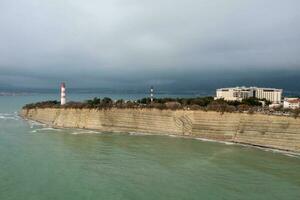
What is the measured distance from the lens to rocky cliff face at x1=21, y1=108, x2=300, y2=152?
43344mm

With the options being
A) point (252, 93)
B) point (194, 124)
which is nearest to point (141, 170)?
point (194, 124)

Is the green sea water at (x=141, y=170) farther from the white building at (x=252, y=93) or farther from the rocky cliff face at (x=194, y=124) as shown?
the white building at (x=252, y=93)

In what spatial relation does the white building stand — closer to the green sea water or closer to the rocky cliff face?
the rocky cliff face

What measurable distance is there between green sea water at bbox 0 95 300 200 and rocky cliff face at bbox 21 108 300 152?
307 centimetres

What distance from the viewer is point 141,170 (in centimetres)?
3078

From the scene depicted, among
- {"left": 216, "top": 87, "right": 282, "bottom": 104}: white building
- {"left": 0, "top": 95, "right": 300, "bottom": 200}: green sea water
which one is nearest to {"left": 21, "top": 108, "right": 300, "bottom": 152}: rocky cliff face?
{"left": 0, "top": 95, "right": 300, "bottom": 200}: green sea water

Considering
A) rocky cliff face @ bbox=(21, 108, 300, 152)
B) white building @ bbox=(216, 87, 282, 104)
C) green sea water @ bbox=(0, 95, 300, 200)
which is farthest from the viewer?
white building @ bbox=(216, 87, 282, 104)

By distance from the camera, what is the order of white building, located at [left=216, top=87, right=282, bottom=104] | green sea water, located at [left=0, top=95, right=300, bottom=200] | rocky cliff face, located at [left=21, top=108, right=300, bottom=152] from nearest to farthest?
green sea water, located at [left=0, top=95, right=300, bottom=200] < rocky cliff face, located at [left=21, top=108, right=300, bottom=152] < white building, located at [left=216, top=87, right=282, bottom=104]

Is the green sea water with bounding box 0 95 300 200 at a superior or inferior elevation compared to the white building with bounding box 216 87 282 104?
inferior

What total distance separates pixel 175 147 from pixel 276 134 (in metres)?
10.1

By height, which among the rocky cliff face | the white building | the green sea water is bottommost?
the green sea water

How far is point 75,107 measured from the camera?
217 ft

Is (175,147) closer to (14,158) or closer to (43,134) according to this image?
(14,158)

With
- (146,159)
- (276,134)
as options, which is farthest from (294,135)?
(146,159)
